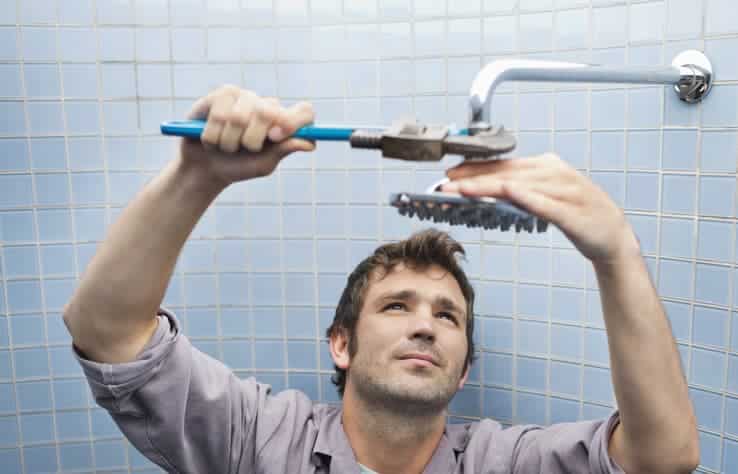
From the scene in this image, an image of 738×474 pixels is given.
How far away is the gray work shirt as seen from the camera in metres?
0.99

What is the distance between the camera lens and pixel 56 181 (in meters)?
1.46

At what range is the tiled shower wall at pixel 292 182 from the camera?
4.35 feet

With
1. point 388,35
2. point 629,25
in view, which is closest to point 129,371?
point 388,35

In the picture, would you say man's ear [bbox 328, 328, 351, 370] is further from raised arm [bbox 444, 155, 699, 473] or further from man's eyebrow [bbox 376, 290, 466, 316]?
raised arm [bbox 444, 155, 699, 473]

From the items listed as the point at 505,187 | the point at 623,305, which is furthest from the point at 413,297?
the point at 505,187

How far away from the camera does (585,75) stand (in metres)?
0.89

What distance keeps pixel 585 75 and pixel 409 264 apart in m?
0.51

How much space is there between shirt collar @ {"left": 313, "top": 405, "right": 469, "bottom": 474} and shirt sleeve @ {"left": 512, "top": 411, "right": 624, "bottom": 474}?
11cm

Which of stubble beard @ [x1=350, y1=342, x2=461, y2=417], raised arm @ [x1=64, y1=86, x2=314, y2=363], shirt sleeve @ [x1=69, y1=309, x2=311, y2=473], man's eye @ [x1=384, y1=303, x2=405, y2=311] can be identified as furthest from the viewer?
man's eye @ [x1=384, y1=303, x2=405, y2=311]

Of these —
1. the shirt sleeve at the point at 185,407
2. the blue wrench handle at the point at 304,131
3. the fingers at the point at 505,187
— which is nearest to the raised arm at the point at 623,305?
the fingers at the point at 505,187

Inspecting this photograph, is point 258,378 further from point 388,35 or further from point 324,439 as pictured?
point 388,35

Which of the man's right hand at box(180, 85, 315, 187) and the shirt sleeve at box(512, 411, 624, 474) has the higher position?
the man's right hand at box(180, 85, 315, 187)

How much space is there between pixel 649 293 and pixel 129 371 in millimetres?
599

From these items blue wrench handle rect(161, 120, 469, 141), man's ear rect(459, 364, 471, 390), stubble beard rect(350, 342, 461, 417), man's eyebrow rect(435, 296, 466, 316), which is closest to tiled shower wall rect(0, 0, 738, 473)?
man's ear rect(459, 364, 471, 390)
